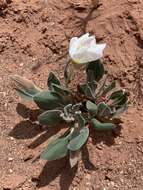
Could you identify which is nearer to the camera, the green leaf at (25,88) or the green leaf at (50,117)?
the green leaf at (50,117)

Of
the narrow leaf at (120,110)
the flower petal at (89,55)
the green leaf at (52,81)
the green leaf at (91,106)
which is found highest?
the flower petal at (89,55)

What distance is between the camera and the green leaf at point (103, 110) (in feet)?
7.52

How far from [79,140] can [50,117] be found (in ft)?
0.62

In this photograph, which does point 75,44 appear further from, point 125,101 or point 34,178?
point 34,178

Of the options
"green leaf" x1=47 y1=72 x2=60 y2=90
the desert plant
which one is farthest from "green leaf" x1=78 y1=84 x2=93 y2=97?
"green leaf" x1=47 y1=72 x2=60 y2=90

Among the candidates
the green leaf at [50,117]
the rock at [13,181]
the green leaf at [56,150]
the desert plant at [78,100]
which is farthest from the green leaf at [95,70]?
the rock at [13,181]

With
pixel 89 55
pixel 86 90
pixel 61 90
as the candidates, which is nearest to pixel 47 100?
pixel 61 90

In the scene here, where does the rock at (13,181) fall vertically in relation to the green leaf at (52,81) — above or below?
below

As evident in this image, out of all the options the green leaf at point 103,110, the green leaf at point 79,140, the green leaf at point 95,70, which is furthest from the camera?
the green leaf at point 95,70

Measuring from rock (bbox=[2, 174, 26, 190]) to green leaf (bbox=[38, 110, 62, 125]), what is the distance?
0.83ft

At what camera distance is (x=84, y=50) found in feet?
7.41

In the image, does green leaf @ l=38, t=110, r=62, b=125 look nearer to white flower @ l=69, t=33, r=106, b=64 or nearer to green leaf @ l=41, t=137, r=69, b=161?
green leaf @ l=41, t=137, r=69, b=161

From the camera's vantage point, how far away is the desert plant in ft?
7.37

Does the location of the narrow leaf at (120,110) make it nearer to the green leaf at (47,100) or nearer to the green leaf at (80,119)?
the green leaf at (80,119)
